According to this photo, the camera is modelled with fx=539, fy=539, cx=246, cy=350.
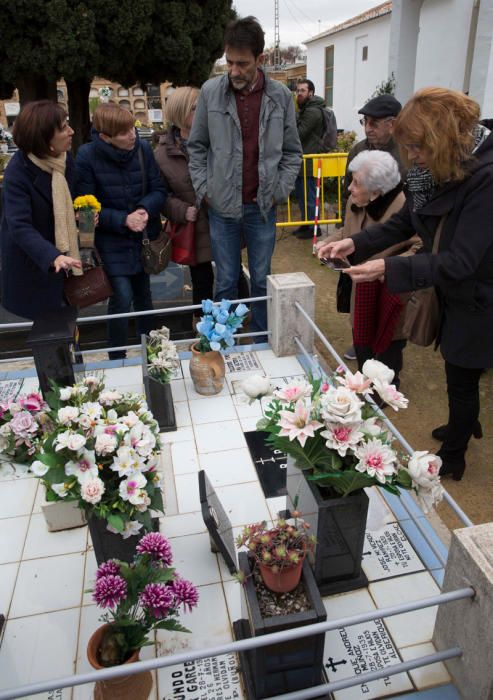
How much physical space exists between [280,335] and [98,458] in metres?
2.32

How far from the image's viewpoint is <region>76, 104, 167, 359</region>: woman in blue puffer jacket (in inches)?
138

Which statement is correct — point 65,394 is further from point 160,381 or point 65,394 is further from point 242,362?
point 242,362

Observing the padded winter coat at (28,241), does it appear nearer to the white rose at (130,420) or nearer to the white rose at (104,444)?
the white rose at (130,420)

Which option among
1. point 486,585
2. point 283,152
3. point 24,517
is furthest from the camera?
point 283,152

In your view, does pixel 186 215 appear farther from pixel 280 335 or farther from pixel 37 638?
pixel 37 638

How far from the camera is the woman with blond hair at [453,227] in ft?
7.44

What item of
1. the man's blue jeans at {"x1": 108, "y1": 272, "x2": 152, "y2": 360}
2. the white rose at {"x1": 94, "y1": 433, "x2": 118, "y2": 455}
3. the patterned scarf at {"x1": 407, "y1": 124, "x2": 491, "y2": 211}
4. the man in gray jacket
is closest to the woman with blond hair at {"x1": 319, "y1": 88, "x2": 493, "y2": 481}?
the patterned scarf at {"x1": 407, "y1": 124, "x2": 491, "y2": 211}

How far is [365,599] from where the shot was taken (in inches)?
89.3

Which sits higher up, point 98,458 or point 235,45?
point 235,45

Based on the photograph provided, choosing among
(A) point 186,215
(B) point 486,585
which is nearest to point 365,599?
(B) point 486,585

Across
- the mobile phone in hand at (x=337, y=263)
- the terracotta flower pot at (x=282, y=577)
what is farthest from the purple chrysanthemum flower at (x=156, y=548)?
the mobile phone in hand at (x=337, y=263)

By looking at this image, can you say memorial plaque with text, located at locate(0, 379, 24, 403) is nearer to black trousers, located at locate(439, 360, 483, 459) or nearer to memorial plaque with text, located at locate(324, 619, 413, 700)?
memorial plaque with text, located at locate(324, 619, 413, 700)

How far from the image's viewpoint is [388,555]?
97.1 inches

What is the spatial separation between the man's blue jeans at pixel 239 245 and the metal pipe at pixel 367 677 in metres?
2.87
